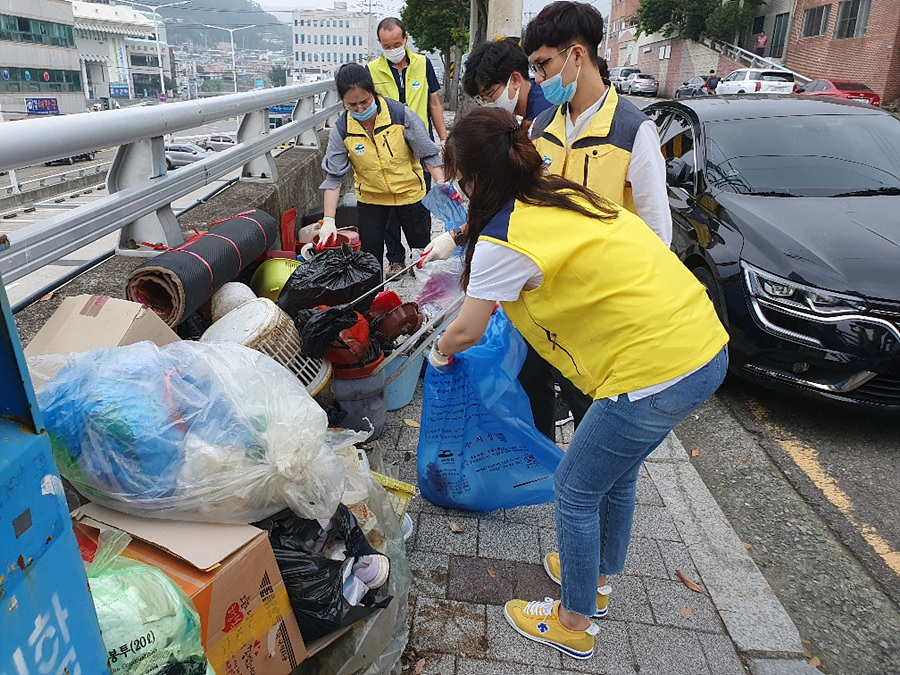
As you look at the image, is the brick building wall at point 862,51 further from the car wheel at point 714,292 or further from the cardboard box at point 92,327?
the cardboard box at point 92,327

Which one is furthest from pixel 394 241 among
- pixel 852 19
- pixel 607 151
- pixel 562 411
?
pixel 852 19

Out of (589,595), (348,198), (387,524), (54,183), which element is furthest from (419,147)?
(54,183)

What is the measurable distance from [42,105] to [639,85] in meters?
49.1

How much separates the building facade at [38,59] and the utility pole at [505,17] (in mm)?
56073

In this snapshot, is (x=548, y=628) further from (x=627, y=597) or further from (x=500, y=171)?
(x=500, y=171)

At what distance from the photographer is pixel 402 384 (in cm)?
372

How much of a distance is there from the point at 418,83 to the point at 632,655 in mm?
4925

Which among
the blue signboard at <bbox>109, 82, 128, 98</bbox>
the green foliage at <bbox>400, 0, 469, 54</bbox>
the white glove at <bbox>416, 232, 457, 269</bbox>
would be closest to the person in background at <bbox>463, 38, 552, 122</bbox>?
the white glove at <bbox>416, 232, 457, 269</bbox>

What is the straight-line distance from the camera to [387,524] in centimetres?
236

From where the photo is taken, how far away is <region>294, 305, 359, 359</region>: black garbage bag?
9.43 ft

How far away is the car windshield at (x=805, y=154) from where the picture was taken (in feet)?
15.1

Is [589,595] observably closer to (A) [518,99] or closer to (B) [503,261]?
(B) [503,261]

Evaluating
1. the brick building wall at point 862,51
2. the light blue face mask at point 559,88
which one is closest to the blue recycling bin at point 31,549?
the light blue face mask at point 559,88

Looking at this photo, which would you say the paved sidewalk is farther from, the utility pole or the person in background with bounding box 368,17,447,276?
the utility pole
